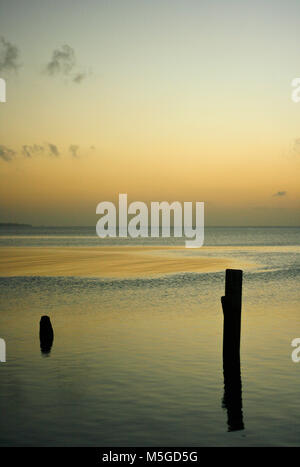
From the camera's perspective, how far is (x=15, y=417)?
12641 mm

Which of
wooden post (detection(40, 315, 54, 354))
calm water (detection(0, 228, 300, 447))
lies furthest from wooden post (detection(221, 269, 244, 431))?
wooden post (detection(40, 315, 54, 354))

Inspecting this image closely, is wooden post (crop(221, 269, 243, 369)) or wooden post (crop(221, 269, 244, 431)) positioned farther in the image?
wooden post (crop(221, 269, 243, 369))

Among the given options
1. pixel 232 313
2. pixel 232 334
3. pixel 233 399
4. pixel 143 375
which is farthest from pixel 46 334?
pixel 233 399

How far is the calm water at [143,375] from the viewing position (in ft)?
38.3

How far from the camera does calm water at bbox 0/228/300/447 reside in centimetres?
1167

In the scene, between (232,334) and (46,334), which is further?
(46,334)

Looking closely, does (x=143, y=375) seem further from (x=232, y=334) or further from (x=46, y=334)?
(x=46, y=334)

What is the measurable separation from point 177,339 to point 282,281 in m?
24.3

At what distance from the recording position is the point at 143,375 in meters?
15.9

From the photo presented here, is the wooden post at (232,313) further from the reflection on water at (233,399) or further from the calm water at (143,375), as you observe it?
the calm water at (143,375)

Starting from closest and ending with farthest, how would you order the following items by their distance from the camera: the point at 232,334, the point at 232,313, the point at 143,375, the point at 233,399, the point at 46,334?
the point at 233,399
the point at 232,313
the point at 232,334
the point at 143,375
the point at 46,334

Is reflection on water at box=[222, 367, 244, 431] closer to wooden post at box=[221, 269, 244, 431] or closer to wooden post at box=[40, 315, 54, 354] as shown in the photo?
wooden post at box=[221, 269, 244, 431]
